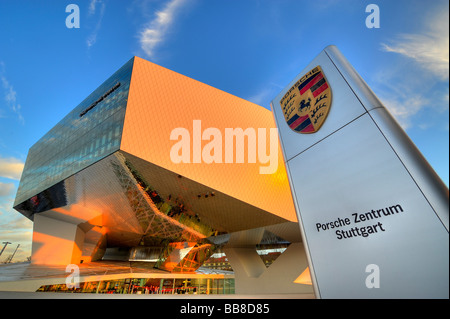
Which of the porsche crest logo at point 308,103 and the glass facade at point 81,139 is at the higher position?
the glass facade at point 81,139

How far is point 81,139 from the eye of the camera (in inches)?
703

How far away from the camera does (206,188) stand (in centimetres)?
1500

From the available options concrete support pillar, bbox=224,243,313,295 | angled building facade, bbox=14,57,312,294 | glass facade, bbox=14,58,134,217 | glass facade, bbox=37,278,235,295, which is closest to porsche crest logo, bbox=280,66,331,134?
angled building facade, bbox=14,57,312,294

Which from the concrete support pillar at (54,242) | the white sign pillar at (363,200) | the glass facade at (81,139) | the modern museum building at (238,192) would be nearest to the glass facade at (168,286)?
the modern museum building at (238,192)

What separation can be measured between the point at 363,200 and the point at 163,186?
1431 cm

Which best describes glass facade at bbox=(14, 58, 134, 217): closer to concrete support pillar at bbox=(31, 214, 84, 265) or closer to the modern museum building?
the modern museum building

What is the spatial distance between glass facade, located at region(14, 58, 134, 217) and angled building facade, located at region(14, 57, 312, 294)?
0.15 meters

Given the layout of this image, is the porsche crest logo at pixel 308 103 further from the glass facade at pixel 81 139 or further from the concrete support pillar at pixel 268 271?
the concrete support pillar at pixel 268 271

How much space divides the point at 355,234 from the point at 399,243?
475mm

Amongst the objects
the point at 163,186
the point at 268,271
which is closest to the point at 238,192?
the point at 163,186

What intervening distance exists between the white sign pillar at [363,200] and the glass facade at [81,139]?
1286 centimetres

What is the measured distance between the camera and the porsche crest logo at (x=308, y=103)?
3463mm
